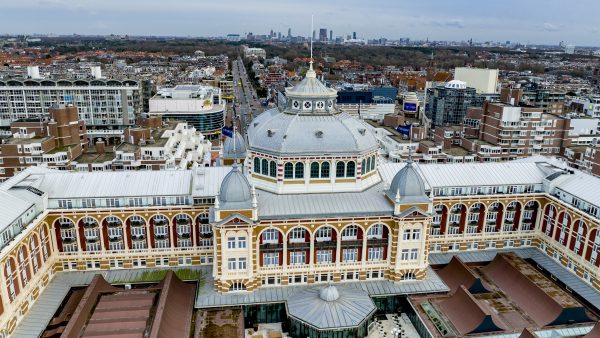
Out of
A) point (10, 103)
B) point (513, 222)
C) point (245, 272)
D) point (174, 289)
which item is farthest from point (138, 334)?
point (10, 103)

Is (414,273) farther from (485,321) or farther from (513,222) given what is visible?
(513,222)

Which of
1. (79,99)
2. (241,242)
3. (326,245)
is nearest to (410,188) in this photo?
(326,245)

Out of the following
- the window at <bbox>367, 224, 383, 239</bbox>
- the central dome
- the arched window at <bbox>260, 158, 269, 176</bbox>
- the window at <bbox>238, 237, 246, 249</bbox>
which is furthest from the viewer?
the arched window at <bbox>260, 158, 269, 176</bbox>

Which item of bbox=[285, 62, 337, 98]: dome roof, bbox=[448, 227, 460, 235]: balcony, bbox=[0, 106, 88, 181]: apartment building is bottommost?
bbox=[448, 227, 460, 235]: balcony

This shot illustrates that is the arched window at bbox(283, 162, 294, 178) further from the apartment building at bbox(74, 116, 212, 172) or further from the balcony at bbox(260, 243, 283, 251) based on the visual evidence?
the apartment building at bbox(74, 116, 212, 172)

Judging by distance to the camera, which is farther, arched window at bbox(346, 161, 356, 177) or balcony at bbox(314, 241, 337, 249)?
arched window at bbox(346, 161, 356, 177)

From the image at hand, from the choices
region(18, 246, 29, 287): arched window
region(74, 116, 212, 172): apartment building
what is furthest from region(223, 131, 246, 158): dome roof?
region(18, 246, 29, 287): arched window

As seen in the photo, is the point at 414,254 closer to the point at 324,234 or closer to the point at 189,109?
the point at 324,234

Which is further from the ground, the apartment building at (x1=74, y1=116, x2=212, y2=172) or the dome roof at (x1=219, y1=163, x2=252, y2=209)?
the dome roof at (x1=219, y1=163, x2=252, y2=209)

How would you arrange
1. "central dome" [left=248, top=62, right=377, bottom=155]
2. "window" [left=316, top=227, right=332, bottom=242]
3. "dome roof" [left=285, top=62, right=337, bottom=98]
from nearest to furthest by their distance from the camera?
"window" [left=316, top=227, right=332, bottom=242] → "central dome" [left=248, top=62, right=377, bottom=155] → "dome roof" [left=285, top=62, right=337, bottom=98]
